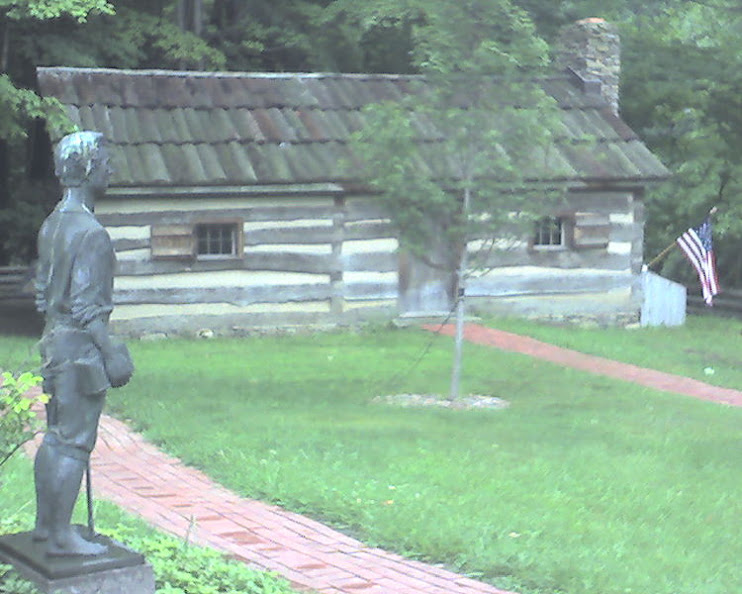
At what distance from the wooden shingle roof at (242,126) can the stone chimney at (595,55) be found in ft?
3.30

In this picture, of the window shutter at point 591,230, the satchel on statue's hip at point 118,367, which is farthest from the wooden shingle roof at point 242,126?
the satchel on statue's hip at point 118,367

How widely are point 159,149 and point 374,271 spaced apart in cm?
401

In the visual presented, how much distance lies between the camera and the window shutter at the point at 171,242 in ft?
58.6

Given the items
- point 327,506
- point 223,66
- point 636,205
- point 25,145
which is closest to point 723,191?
point 636,205

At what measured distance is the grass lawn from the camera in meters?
7.32

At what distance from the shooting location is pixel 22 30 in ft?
72.6

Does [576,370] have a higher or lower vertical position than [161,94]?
lower

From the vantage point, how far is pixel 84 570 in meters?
5.65

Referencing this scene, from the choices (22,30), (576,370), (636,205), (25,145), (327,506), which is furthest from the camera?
(25,145)

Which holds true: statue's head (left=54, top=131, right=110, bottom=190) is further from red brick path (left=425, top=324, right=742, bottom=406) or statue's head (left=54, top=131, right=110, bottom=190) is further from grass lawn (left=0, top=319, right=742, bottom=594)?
red brick path (left=425, top=324, right=742, bottom=406)

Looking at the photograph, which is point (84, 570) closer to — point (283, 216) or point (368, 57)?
point (283, 216)

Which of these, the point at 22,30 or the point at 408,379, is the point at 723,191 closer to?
the point at 408,379

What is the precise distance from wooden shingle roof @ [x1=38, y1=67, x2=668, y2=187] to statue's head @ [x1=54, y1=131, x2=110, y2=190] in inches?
459

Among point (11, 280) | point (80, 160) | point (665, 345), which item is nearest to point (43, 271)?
point (80, 160)
